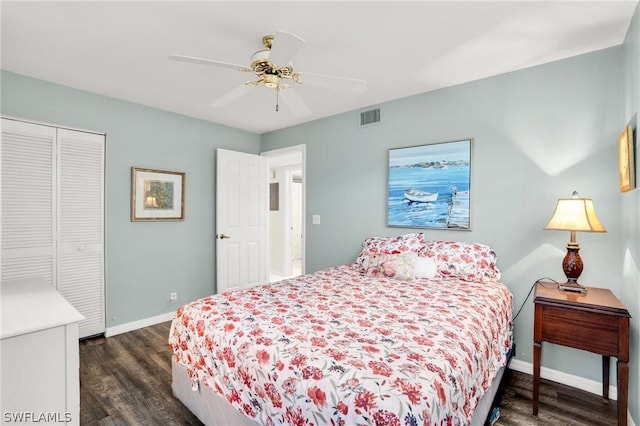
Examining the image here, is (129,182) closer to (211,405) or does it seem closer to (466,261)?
(211,405)

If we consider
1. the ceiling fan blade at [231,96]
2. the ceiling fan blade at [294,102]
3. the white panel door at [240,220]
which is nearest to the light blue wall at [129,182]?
the white panel door at [240,220]

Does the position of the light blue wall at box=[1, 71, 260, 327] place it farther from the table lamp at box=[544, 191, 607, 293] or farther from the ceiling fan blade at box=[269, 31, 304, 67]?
the table lamp at box=[544, 191, 607, 293]

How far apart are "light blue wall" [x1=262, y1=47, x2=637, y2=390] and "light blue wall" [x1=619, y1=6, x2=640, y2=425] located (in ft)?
0.48

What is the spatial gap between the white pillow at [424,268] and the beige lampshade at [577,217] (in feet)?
2.90

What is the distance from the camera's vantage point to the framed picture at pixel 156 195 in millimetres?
3543

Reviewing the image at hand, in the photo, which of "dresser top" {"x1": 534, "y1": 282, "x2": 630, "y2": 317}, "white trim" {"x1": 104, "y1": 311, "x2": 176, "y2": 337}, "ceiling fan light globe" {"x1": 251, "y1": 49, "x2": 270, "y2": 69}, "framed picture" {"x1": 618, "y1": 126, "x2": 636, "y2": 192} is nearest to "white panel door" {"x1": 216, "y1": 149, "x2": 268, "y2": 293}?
"white trim" {"x1": 104, "y1": 311, "x2": 176, "y2": 337}

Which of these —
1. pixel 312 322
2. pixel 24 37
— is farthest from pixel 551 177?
pixel 24 37

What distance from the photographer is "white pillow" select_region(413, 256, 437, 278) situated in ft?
8.78

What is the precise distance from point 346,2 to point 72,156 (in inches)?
114

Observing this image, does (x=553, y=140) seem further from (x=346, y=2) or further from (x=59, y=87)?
(x=59, y=87)

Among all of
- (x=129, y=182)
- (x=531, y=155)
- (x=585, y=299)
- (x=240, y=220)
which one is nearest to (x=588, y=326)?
(x=585, y=299)

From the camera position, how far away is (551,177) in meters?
2.54

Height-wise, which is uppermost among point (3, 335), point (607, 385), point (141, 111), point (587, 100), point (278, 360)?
point (141, 111)

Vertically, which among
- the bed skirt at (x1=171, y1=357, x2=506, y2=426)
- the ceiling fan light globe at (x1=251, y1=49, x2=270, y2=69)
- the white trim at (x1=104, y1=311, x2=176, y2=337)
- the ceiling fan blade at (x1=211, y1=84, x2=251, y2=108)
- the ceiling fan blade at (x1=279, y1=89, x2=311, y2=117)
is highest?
the ceiling fan blade at (x1=279, y1=89, x2=311, y2=117)
